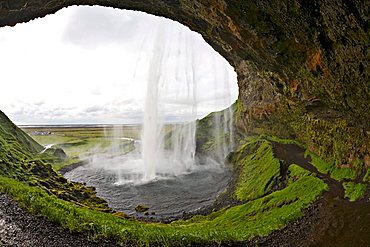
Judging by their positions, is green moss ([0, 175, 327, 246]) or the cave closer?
the cave

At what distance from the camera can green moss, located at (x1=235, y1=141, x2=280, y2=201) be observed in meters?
31.2

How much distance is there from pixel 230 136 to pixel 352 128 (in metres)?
48.8

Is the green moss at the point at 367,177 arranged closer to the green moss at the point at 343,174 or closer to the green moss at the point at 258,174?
the green moss at the point at 343,174

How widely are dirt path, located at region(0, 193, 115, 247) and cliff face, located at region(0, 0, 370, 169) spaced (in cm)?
1502

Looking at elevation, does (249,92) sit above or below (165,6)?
below

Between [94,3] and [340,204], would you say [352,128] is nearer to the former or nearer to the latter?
[340,204]

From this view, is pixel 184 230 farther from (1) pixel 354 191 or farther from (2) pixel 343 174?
(2) pixel 343 174

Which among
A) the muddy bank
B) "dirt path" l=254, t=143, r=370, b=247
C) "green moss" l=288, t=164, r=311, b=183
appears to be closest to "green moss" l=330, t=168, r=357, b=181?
"green moss" l=288, t=164, r=311, b=183

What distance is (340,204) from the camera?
1938 cm

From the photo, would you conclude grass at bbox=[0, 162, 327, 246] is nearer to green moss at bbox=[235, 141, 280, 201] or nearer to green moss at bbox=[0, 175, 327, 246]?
green moss at bbox=[0, 175, 327, 246]

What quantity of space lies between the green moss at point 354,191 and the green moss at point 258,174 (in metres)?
9.37

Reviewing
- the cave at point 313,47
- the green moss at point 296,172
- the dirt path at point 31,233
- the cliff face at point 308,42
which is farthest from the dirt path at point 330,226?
the dirt path at point 31,233

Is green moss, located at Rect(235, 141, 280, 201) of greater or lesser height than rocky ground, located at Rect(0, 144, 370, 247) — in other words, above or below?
below

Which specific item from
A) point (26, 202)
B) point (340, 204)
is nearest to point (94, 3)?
point (26, 202)
